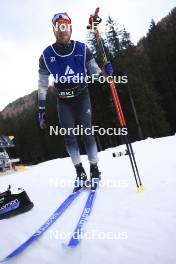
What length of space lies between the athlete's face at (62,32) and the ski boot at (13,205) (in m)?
2.61

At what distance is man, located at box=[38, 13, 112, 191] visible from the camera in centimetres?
480

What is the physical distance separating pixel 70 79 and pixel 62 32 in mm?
792

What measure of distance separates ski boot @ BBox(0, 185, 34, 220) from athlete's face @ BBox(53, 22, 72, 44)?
2.61 metres

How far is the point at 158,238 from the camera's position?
8.09ft

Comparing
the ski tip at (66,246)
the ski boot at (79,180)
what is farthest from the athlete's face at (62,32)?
the ski tip at (66,246)

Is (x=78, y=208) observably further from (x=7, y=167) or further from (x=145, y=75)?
(x=145, y=75)

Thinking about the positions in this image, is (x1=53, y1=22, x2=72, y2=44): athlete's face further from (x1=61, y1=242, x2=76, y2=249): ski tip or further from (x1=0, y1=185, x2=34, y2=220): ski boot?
(x1=61, y1=242, x2=76, y2=249): ski tip

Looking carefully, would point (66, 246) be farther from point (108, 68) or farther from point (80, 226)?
point (108, 68)

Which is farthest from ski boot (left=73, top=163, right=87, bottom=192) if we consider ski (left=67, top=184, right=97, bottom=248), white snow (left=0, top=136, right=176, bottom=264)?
ski (left=67, top=184, right=97, bottom=248)

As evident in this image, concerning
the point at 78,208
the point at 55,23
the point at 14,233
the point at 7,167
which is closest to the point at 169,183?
the point at 78,208

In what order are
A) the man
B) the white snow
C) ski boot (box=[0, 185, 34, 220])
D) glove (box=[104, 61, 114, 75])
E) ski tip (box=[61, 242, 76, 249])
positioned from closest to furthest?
the white snow, ski tip (box=[61, 242, 76, 249]), ski boot (box=[0, 185, 34, 220]), glove (box=[104, 61, 114, 75]), the man

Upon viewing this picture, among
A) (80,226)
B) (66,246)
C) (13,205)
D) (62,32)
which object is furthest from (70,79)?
(66,246)

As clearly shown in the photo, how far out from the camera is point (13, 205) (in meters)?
3.98

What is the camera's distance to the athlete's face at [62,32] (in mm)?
4770
